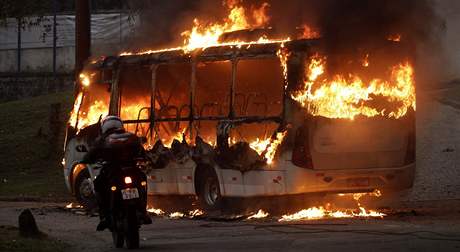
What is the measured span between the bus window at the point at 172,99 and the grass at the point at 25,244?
499cm

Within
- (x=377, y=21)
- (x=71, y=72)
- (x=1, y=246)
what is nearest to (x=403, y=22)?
(x=377, y=21)

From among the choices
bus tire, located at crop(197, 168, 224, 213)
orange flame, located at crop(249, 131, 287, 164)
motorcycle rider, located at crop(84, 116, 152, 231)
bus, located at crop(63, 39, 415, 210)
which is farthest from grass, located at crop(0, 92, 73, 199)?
motorcycle rider, located at crop(84, 116, 152, 231)

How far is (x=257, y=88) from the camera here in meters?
16.8

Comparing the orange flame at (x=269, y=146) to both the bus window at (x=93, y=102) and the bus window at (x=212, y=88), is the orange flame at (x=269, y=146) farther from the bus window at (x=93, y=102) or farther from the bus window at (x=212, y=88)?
the bus window at (x=93, y=102)

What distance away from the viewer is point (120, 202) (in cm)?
1205

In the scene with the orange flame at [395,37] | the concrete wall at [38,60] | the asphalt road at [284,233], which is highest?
the concrete wall at [38,60]

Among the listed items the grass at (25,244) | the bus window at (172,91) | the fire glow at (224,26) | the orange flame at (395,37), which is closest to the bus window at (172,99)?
the bus window at (172,91)

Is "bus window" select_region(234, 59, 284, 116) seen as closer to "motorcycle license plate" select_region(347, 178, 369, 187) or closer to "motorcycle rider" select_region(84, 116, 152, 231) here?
"motorcycle license plate" select_region(347, 178, 369, 187)

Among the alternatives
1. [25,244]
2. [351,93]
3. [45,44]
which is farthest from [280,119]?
[45,44]

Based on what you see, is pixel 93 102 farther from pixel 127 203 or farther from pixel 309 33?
pixel 127 203

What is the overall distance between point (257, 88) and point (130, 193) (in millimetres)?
5205

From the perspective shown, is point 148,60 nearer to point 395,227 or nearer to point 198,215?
point 198,215

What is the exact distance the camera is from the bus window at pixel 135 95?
18.4 metres

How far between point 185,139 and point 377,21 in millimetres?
3667
